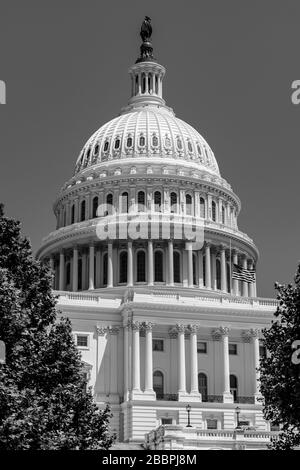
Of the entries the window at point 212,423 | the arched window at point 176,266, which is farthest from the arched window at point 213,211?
the window at point 212,423

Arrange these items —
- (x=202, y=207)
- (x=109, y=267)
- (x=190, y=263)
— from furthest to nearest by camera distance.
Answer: (x=202, y=207) < (x=190, y=263) < (x=109, y=267)

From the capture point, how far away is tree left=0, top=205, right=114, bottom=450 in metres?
44.0

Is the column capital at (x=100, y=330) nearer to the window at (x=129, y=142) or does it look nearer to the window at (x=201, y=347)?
the window at (x=201, y=347)

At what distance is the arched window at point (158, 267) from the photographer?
4909 inches

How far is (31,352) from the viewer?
48188mm

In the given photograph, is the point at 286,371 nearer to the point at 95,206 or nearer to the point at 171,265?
the point at 171,265

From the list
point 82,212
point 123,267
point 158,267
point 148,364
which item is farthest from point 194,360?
point 82,212

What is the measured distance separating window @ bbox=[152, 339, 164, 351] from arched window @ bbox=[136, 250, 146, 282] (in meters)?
20.8

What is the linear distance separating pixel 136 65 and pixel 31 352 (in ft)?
349

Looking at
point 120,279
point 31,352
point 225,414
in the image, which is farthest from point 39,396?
point 120,279

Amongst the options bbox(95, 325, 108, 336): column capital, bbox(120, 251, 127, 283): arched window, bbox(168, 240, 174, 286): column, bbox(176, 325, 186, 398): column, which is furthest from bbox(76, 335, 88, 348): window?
bbox(120, 251, 127, 283): arched window

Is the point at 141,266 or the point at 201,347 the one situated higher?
the point at 141,266

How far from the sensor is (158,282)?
123750 millimetres

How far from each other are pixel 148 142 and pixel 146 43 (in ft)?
88.2
